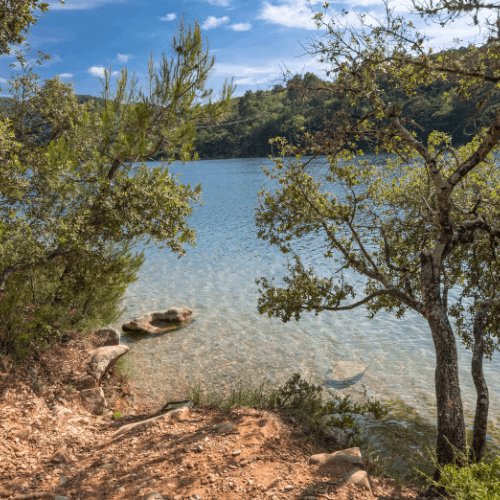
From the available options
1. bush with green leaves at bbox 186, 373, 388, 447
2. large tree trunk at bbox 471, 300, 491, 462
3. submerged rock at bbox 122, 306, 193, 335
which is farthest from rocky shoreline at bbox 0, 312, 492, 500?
submerged rock at bbox 122, 306, 193, 335

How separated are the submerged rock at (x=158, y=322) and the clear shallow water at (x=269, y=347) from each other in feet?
1.34

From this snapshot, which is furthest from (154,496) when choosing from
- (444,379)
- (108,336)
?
(108,336)

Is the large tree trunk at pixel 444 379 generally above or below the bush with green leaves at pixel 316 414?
above

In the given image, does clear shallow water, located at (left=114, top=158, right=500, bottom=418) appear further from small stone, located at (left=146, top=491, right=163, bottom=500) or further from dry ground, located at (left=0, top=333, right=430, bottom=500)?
small stone, located at (left=146, top=491, right=163, bottom=500)

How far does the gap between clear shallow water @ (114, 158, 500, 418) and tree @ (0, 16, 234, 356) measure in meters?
3.31

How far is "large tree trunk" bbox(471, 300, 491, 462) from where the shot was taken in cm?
682

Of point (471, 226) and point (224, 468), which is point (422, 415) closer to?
point (471, 226)

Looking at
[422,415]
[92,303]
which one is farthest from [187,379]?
[422,415]

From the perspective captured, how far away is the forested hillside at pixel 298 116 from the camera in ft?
24.5

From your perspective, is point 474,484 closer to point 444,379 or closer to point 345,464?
point 345,464

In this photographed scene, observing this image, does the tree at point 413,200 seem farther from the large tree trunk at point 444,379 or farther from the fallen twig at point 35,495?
the fallen twig at point 35,495

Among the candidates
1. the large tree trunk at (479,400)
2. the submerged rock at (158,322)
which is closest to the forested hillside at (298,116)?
the large tree trunk at (479,400)

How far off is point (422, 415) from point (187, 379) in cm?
648

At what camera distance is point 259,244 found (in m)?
29.2
